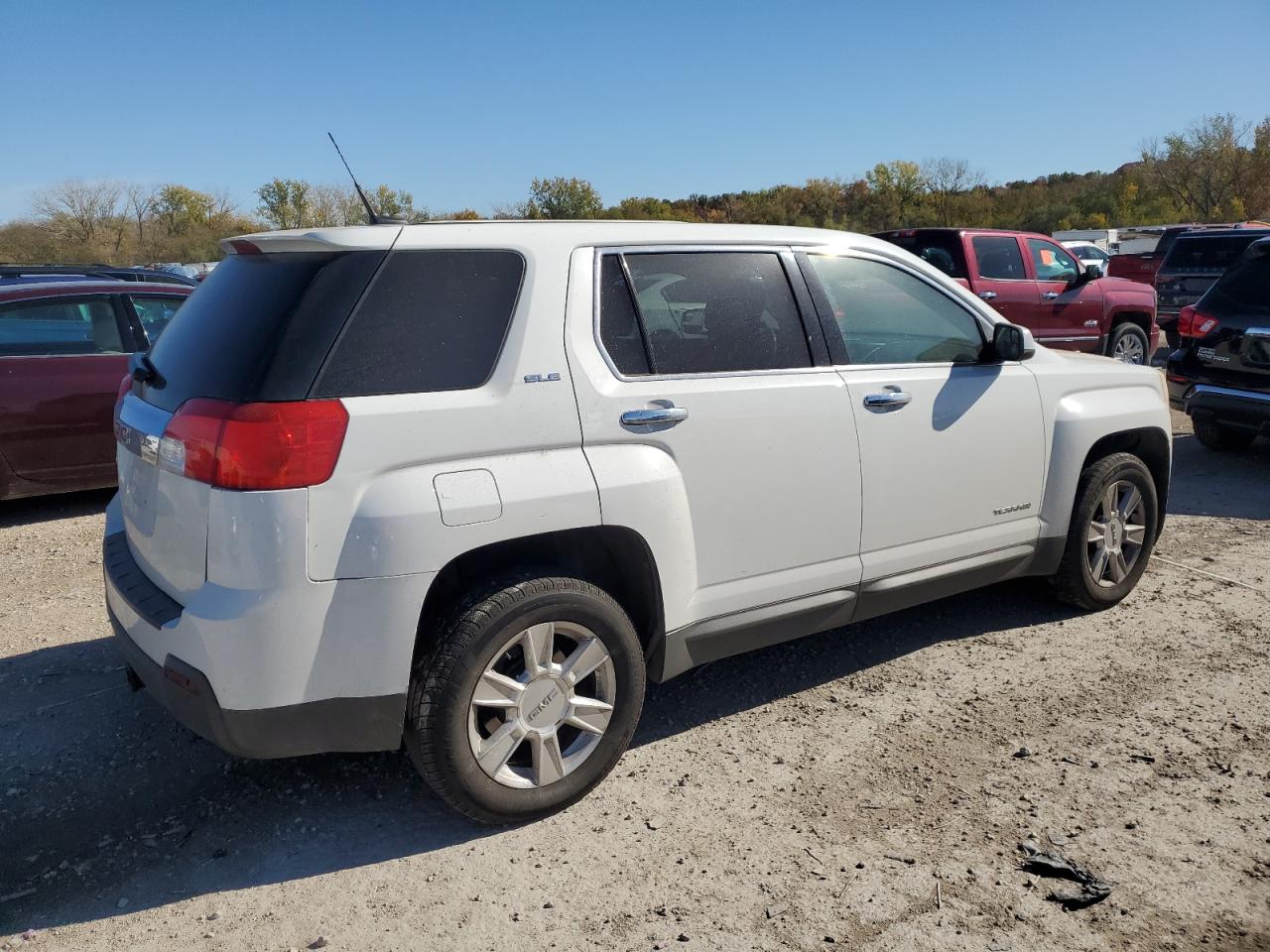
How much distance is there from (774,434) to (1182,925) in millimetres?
1876

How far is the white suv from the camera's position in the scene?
274 cm

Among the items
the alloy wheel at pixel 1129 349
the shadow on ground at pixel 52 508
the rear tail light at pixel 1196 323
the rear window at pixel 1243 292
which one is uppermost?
the rear window at pixel 1243 292

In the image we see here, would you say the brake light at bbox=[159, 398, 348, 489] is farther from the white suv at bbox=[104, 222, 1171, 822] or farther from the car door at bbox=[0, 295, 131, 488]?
the car door at bbox=[0, 295, 131, 488]

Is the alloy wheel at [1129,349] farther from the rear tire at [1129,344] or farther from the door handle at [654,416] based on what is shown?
the door handle at [654,416]

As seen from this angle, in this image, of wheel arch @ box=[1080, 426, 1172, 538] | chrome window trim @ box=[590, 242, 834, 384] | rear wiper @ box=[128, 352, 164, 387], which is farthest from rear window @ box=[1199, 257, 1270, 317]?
rear wiper @ box=[128, 352, 164, 387]

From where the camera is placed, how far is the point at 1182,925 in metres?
2.67

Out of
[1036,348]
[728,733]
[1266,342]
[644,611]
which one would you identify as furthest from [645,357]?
[1266,342]

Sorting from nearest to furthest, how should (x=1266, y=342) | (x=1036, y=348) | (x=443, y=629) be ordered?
(x=443, y=629), (x=1036, y=348), (x=1266, y=342)

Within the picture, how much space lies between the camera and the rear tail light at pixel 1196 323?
796 cm

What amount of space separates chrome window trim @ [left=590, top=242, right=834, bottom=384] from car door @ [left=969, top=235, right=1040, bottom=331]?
27.1 ft

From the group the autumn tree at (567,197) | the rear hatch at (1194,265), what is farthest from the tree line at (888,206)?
the rear hatch at (1194,265)

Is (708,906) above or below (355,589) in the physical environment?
below

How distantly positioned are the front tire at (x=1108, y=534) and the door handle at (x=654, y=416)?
7.77 feet

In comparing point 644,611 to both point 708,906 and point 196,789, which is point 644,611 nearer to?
point 708,906
